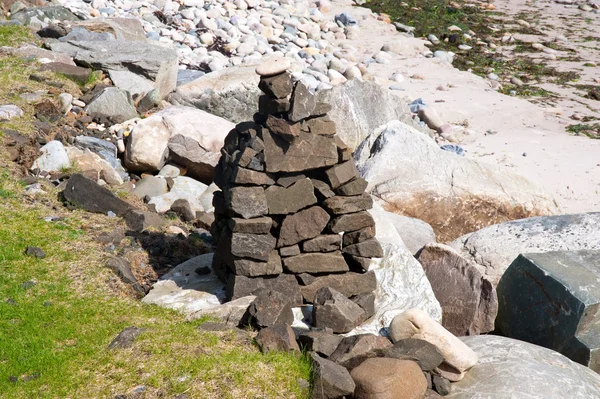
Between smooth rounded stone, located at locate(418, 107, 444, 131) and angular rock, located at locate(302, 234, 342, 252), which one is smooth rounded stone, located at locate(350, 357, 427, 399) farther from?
smooth rounded stone, located at locate(418, 107, 444, 131)

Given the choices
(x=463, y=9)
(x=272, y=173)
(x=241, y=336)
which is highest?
(x=272, y=173)

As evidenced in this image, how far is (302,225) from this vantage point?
737 centimetres

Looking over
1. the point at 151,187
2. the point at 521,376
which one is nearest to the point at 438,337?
the point at 521,376

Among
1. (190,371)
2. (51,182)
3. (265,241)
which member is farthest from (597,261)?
(51,182)

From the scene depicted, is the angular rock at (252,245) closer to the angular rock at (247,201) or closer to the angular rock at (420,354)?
the angular rock at (247,201)

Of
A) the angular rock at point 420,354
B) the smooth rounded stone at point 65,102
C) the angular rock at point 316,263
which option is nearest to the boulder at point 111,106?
the smooth rounded stone at point 65,102

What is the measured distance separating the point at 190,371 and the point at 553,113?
14252 millimetres

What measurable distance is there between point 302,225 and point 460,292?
2150 mm

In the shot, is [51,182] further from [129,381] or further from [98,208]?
[129,381]

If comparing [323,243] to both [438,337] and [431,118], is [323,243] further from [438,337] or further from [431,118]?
[431,118]

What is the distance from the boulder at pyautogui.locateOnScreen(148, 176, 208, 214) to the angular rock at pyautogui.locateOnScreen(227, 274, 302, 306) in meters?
3.29

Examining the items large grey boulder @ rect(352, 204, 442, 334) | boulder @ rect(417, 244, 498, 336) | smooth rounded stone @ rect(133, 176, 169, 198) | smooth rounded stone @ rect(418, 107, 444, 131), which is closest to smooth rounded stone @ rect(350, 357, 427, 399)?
large grey boulder @ rect(352, 204, 442, 334)

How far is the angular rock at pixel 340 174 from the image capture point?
290 inches

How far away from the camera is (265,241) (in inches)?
284
